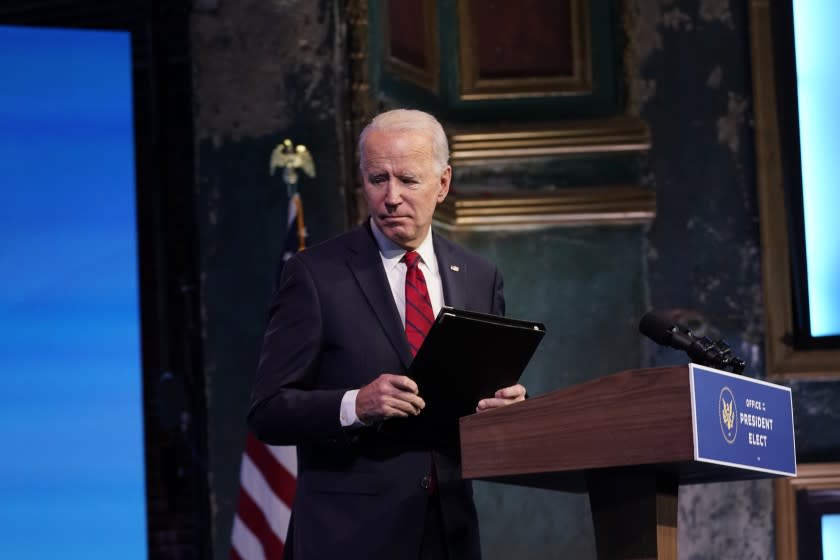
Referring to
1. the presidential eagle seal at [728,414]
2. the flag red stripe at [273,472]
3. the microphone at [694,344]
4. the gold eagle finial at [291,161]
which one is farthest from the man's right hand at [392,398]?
the gold eagle finial at [291,161]

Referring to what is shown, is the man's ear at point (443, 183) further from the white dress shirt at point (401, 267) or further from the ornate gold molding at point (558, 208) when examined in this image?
the ornate gold molding at point (558, 208)

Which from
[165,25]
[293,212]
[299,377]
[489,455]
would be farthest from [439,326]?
[165,25]

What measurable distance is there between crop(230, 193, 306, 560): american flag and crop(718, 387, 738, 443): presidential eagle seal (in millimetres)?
2226

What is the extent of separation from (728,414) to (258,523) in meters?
2.33

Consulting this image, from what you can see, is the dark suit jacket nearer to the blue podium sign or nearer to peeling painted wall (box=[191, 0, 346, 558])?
the blue podium sign

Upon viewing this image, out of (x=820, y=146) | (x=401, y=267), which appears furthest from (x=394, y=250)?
(x=820, y=146)

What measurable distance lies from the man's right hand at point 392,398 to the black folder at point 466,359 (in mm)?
44

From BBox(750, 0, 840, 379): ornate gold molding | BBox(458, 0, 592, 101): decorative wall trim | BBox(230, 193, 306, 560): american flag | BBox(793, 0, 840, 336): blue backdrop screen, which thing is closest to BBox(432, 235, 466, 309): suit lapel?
BBox(230, 193, 306, 560): american flag

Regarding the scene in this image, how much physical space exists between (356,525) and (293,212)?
6.25 feet

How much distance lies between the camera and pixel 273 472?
4.16 meters

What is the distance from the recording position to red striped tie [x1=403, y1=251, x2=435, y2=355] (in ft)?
8.73

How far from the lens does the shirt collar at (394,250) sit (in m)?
2.76

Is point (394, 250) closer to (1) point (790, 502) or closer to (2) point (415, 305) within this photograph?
(2) point (415, 305)

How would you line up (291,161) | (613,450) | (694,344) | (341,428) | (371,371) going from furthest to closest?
(291,161) → (371,371) → (341,428) → (694,344) → (613,450)
